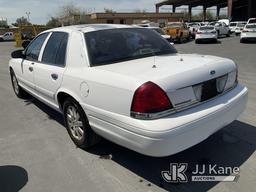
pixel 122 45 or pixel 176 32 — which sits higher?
pixel 122 45

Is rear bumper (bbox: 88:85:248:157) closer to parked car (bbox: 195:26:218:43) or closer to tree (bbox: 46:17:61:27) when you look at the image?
parked car (bbox: 195:26:218:43)

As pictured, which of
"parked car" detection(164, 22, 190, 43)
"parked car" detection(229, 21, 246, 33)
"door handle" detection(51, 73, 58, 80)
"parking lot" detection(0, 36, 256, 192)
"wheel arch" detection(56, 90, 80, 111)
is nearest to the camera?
"parking lot" detection(0, 36, 256, 192)

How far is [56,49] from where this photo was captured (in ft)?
15.1

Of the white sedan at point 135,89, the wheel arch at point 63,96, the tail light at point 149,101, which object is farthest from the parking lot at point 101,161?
the tail light at point 149,101

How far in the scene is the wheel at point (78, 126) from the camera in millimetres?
3869

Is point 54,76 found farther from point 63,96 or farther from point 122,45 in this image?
point 122,45

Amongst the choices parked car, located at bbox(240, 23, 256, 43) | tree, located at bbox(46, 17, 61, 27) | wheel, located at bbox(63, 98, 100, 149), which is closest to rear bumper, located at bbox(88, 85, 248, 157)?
wheel, located at bbox(63, 98, 100, 149)

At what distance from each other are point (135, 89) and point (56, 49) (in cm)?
205

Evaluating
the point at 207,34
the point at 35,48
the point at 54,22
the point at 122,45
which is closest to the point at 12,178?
the point at 122,45

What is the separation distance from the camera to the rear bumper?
9.57ft

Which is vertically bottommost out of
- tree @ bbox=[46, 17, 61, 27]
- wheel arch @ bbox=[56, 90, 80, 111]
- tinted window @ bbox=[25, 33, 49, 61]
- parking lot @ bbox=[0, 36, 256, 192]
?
parking lot @ bbox=[0, 36, 256, 192]

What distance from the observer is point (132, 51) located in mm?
4117

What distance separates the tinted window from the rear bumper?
2294mm

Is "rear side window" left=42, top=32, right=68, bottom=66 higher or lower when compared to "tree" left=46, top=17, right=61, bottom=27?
lower
